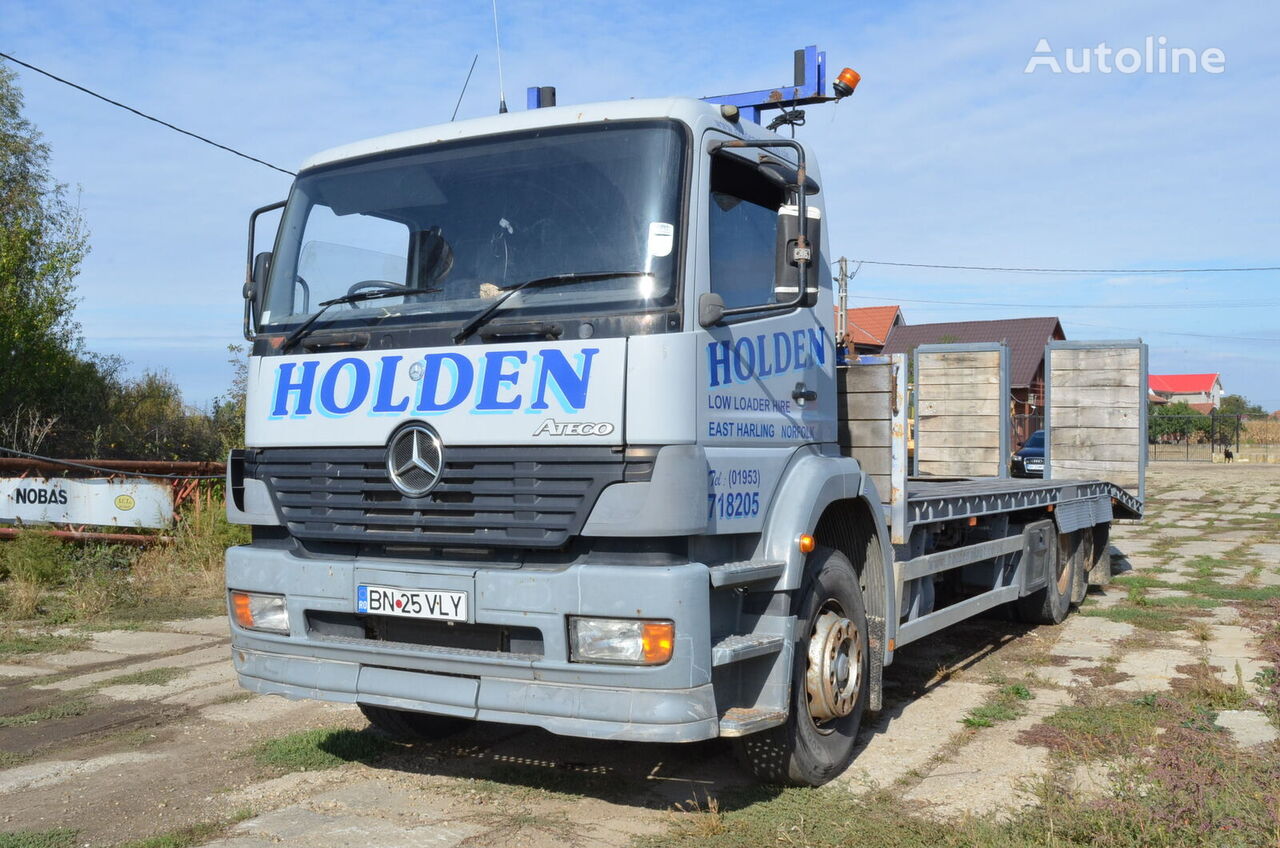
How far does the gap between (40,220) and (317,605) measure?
22088 mm

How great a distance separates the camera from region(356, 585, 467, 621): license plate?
4.00 meters

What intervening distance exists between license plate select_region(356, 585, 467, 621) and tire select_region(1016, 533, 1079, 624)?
223 inches

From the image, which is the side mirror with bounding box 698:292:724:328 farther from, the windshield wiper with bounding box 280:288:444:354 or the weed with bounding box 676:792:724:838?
the weed with bounding box 676:792:724:838

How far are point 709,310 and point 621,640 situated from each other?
1218 mm

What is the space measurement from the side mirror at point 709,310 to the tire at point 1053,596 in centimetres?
532

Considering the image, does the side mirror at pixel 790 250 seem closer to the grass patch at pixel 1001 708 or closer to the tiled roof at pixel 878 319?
the grass patch at pixel 1001 708

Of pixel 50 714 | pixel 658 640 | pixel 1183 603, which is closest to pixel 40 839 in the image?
pixel 50 714

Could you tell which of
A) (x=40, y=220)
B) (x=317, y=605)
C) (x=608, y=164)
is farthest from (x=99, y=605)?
(x=40, y=220)

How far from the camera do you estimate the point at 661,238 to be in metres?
4.01

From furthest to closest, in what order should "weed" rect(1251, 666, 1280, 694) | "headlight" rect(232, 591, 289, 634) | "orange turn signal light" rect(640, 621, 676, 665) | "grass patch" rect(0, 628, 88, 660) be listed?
"grass patch" rect(0, 628, 88, 660) < "weed" rect(1251, 666, 1280, 694) < "headlight" rect(232, 591, 289, 634) < "orange turn signal light" rect(640, 621, 676, 665)

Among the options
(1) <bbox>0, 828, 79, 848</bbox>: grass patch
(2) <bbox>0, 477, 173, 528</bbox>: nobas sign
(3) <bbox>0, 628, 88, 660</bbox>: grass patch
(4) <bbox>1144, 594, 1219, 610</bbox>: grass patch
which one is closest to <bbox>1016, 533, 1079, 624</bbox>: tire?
(4) <bbox>1144, 594, 1219, 610</bbox>: grass patch

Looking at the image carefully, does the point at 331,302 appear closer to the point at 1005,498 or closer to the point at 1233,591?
the point at 1005,498

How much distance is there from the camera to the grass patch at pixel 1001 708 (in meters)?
5.75

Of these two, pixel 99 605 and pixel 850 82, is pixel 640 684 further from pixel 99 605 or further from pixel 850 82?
pixel 99 605
